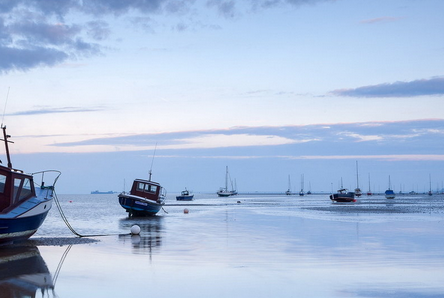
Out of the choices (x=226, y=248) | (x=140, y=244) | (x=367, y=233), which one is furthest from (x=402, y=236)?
(x=140, y=244)

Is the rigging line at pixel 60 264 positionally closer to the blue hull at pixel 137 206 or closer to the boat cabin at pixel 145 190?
the blue hull at pixel 137 206

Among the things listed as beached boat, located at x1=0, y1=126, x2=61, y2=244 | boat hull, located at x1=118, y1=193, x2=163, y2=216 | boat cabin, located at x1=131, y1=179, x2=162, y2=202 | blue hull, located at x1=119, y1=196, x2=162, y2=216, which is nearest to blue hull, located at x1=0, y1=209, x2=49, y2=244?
beached boat, located at x1=0, y1=126, x2=61, y2=244

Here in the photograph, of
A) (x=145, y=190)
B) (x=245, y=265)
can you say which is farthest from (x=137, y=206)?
(x=245, y=265)

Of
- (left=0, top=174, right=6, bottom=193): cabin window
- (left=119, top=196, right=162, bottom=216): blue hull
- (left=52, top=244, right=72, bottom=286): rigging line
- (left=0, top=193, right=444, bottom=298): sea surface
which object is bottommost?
(left=0, top=193, right=444, bottom=298): sea surface

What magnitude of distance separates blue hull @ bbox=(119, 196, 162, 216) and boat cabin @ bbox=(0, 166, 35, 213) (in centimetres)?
2257

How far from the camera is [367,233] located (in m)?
28.1

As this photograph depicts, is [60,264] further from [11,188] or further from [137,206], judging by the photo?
[137,206]

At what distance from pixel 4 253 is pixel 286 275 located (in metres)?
10.9

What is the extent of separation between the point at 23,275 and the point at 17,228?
25.4ft

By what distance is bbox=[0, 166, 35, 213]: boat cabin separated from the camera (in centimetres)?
2195

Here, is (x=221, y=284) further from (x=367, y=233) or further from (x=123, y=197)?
(x=123, y=197)

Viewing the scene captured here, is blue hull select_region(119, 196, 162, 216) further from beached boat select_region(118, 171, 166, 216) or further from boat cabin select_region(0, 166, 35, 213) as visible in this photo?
boat cabin select_region(0, 166, 35, 213)

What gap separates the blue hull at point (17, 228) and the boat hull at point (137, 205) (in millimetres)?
21434

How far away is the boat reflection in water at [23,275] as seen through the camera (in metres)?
12.5
